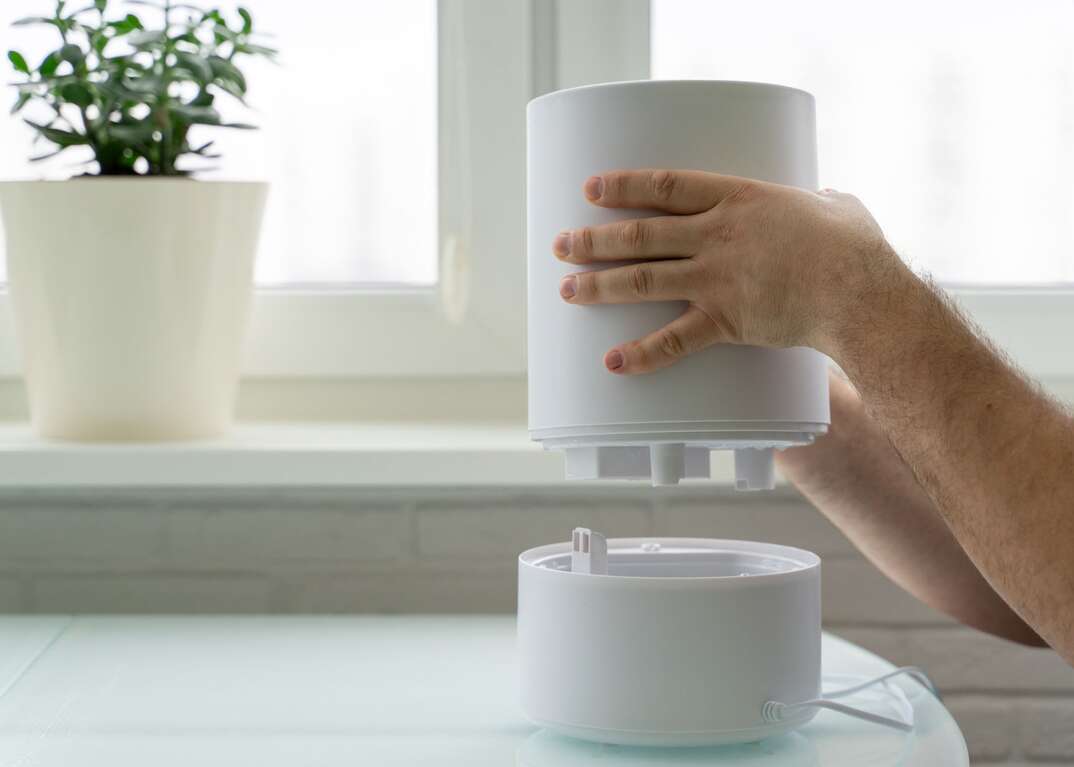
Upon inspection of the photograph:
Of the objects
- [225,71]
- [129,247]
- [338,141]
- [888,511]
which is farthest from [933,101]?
[129,247]

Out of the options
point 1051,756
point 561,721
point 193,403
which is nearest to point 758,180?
point 561,721

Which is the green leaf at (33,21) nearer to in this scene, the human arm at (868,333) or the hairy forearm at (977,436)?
the human arm at (868,333)

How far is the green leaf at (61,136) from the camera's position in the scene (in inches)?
45.4

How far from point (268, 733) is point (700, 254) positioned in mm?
402

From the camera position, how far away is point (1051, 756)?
4.26 feet

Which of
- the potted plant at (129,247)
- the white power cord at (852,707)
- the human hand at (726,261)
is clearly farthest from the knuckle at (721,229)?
the potted plant at (129,247)

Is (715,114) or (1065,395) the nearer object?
(715,114)

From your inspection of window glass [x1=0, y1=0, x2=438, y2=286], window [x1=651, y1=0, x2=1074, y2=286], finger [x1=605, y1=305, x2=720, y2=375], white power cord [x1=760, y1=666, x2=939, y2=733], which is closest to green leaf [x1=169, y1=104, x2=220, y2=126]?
window glass [x1=0, y1=0, x2=438, y2=286]

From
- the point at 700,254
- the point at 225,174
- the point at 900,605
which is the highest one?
the point at 225,174

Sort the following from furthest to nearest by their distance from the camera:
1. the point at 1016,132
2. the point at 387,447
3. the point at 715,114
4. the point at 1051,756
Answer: the point at 1016,132, the point at 1051,756, the point at 387,447, the point at 715,114

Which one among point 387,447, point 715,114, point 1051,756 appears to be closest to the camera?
point 715,114

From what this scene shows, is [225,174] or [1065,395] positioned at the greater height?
[225,174]

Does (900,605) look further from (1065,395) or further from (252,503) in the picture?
(252,503)

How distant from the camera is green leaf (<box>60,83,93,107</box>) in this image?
3.68 feet
